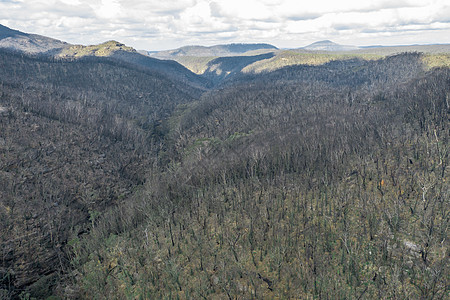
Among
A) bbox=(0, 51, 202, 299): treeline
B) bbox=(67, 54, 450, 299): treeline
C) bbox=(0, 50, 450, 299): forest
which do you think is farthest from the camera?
bbox=(0, 51, 202, 299): treeline

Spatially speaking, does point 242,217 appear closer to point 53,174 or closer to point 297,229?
point 297,229

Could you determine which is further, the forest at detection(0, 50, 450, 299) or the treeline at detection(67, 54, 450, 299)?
the forest at detection(0, 50, 450, 299)

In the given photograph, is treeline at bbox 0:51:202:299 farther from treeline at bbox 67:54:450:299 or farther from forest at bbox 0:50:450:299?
treeline at bbox 67:54:450:299

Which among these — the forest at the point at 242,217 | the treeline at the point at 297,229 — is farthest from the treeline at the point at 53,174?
the treeline at the point at 297,229

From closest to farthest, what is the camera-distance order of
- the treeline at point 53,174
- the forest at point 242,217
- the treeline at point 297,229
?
the treeline at point 297,229 < the forest at point 242,217 < the treeline at point 53,174

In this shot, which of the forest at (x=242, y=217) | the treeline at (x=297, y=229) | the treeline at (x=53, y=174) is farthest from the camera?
the treeline at (x=53, y=174)

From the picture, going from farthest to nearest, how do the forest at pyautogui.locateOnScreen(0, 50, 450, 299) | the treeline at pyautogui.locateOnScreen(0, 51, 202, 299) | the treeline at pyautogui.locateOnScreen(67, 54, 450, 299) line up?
the treeline at pyautogui.locateOnScreen(0, 51, 202, 299) → the forest at pyautogui.locateOnScreen(0, 50, 450, 299) → the treeline at pyautogui.locateOnScreen(67, 54, 450, 299)

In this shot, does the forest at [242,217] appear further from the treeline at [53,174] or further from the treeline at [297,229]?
the treeline at [53,174]

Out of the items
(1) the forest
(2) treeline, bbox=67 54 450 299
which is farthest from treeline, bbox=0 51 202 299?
(2) treeline, bbox=67 54 450 299

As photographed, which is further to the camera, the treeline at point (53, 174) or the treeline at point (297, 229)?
the treeline at point (53, 174)

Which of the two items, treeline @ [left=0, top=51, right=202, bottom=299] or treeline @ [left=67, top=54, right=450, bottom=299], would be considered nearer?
treeline @ [left=67, top=54, right=450, bottom=299]

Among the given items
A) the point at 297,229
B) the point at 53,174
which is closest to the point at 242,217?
the point at 297,229
